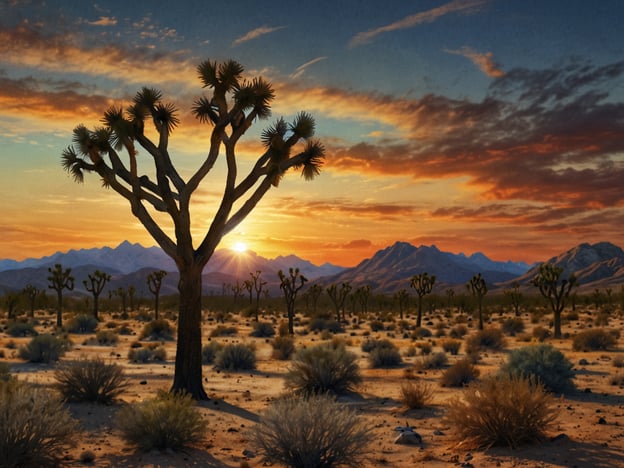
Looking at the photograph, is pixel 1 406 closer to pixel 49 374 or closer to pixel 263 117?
pixel 263 117

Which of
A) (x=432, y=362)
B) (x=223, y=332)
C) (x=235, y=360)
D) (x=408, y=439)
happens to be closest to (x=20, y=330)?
(x=223, y=332)

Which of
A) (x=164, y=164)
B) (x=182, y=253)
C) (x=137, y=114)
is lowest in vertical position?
(x=182, y=253)

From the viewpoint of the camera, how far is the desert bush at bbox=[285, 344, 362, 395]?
1536 centimetres

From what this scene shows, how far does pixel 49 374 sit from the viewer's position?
19.2 meters

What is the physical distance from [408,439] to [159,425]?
4.29 m

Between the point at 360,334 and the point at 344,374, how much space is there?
23733 mm

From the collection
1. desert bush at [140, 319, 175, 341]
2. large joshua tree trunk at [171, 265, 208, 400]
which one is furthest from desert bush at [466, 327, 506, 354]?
desert bush at [140, 319, 175, 341]

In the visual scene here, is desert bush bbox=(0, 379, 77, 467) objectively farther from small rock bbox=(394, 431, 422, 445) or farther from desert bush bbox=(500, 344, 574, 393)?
desert bush bbox=(500, 344, 574, 393)

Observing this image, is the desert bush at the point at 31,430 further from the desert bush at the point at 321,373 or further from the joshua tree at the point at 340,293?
the joshua tree at the point at 340,293

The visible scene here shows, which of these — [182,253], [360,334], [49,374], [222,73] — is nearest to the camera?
[182,253]

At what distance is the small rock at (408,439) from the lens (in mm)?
10445

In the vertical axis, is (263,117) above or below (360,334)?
above

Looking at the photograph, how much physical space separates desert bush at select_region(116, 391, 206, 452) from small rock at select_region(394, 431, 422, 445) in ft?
11.6

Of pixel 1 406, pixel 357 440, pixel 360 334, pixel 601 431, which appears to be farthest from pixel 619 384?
pixel 360 334
